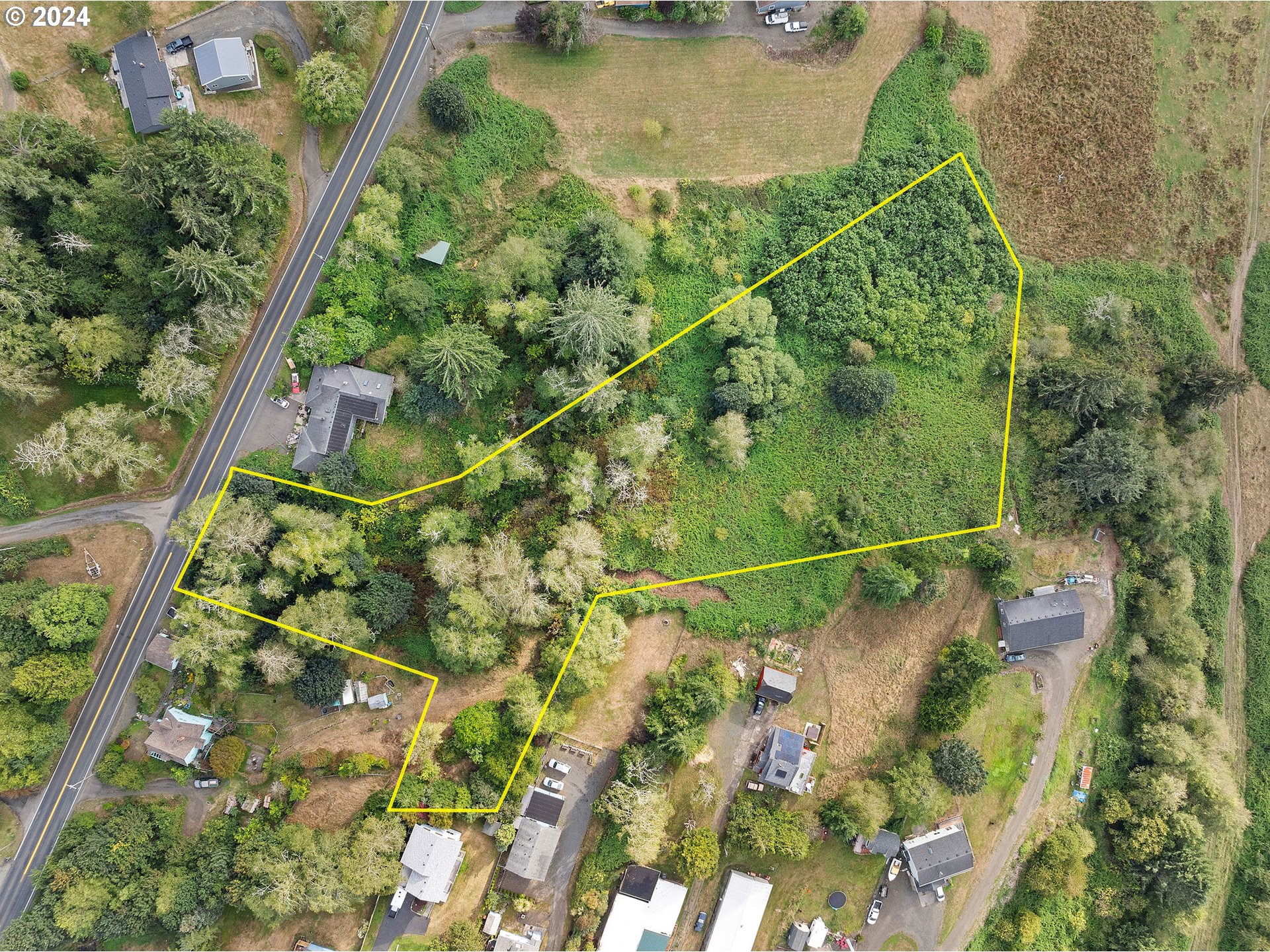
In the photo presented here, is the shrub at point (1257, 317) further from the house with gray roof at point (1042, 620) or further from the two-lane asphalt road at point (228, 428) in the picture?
the two-lane asphalt road at point (228, 428)

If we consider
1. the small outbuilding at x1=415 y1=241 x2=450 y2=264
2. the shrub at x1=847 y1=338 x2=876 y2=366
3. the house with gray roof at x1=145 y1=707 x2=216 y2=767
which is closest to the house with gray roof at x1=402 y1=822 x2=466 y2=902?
the house with gray roof at x1=145 y1=707 x2=216 y2=767

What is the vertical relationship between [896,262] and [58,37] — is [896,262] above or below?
below

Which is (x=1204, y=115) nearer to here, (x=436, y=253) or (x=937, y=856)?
(x=937, y=856)

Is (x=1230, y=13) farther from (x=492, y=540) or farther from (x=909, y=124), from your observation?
(x=492, y=540)

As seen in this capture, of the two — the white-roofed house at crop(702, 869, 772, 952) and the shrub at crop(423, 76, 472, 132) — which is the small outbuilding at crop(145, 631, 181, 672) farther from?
the shrub at crop(423, 76, 472, 132)

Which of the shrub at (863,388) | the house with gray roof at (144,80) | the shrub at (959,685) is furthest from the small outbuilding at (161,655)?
the shrub at (959,685)

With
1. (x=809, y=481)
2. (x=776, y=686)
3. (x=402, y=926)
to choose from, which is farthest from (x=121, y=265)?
(x=776, y=686)

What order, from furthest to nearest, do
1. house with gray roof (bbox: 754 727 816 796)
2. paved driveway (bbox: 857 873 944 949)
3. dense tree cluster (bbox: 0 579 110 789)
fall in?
paved driveway (bbox: 857 873 944 949)
house with gray roof (bbox: 754 727 816 796)
dense tree cluster (bbox: 0 579 110 789)
